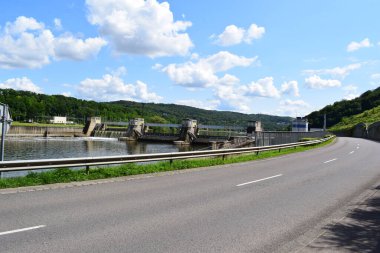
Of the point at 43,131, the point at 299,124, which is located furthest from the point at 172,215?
the point at 43,131

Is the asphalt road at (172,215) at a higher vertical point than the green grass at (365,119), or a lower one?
lower

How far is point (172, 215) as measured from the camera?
740 cm

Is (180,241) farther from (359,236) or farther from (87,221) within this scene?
(359,236)

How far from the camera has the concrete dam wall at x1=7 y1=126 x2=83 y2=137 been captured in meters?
97.3

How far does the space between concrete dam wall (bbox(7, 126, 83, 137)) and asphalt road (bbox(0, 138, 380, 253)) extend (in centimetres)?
9291

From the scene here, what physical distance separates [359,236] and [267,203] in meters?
2.73

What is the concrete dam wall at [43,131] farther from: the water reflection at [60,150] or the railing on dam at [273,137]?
the railing on dam at [273,137]

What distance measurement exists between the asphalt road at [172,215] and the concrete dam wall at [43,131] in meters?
92.9

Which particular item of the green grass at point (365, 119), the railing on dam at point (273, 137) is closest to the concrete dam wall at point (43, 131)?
the green grass at point (365, 119)

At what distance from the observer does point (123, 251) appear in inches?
202

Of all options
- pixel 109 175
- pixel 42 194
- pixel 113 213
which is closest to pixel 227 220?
pixel 113 213

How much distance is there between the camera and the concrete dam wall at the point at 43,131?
3829 inches

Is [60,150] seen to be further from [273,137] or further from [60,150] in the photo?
[273,137]

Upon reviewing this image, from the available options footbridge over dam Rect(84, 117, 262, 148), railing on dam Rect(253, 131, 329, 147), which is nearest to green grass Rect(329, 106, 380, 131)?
footbridge over dam Rect(84, 117, 262, 148)
